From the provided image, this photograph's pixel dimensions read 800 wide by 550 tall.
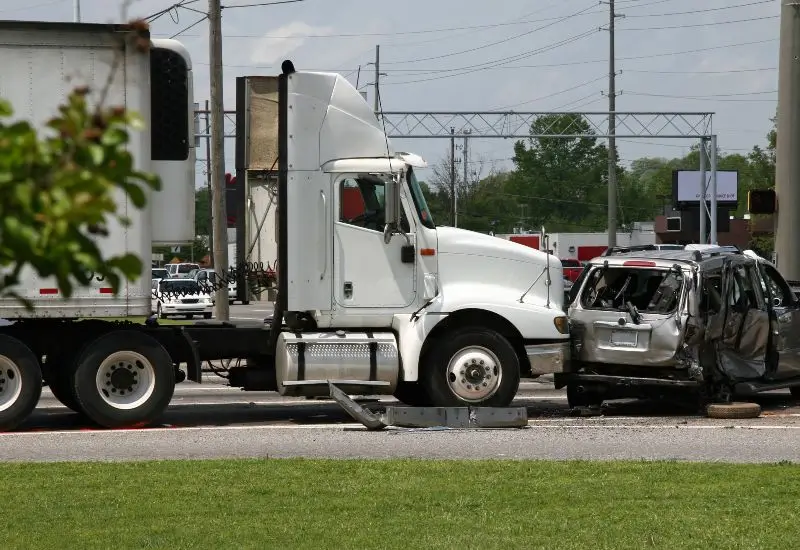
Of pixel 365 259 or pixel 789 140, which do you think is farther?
pixel 789 140

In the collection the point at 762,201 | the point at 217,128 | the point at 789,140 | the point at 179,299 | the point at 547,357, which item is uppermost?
the point at 217,128

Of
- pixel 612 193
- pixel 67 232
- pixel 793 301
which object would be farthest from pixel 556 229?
pixel 67 232

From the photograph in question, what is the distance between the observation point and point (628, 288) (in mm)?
15195

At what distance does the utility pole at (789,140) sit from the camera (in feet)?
63.3

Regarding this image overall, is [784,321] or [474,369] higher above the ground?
[784,321]

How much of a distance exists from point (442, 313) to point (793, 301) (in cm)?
473

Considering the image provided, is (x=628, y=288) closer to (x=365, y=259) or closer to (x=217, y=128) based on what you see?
(x=365, y=259)

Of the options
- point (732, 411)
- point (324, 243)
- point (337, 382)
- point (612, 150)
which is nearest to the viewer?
point (337, 382)

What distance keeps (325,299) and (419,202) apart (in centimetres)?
139

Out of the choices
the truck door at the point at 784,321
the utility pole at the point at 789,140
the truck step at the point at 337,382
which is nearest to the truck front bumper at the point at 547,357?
the truck step at the point at 337,382

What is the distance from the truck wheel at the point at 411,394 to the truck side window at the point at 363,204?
5.79ft

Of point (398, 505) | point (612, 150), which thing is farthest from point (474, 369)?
point (612, 150)

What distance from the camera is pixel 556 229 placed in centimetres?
15075

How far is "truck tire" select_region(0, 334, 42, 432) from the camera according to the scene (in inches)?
512
